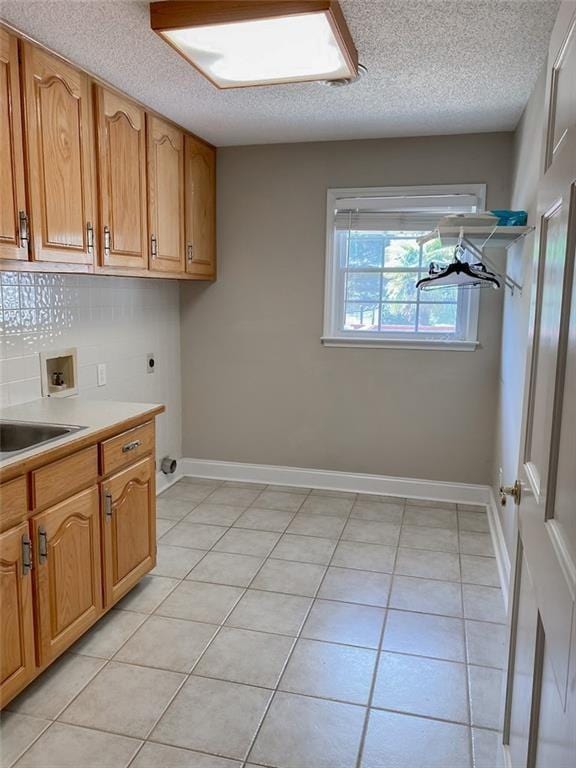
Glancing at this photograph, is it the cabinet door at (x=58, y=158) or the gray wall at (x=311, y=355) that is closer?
the cabinet door at (x=58, y=158)

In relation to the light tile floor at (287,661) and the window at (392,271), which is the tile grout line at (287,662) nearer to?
the light tile floor at (287,661)

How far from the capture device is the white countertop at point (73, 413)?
2221 millimetres

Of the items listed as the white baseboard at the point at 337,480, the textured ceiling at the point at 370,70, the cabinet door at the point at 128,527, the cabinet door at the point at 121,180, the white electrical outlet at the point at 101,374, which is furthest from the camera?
the white baseboard at the point at 337,480

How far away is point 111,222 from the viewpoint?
2.73m

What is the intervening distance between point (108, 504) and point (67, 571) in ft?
1.04

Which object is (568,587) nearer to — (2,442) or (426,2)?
(426,2)

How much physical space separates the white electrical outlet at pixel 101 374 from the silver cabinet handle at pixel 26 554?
4.79 ft

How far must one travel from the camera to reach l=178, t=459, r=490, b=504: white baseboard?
12.8 feet

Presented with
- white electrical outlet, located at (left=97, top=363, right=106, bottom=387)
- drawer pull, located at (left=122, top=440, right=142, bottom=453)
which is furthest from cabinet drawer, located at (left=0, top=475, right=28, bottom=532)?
white electrical outlet, located at (left=97, top=363, right=106, bottom=387)

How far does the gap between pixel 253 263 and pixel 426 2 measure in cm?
227

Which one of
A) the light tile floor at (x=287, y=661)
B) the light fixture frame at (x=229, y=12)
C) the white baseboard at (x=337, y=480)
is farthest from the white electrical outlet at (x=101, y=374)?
the light fixture frame at (x=229, y=12)

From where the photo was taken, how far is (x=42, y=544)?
197 centimetres

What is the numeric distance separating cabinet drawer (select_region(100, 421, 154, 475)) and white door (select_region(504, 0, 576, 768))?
156 centimetres

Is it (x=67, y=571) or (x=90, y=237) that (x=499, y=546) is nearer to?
(x=67, y=571)
